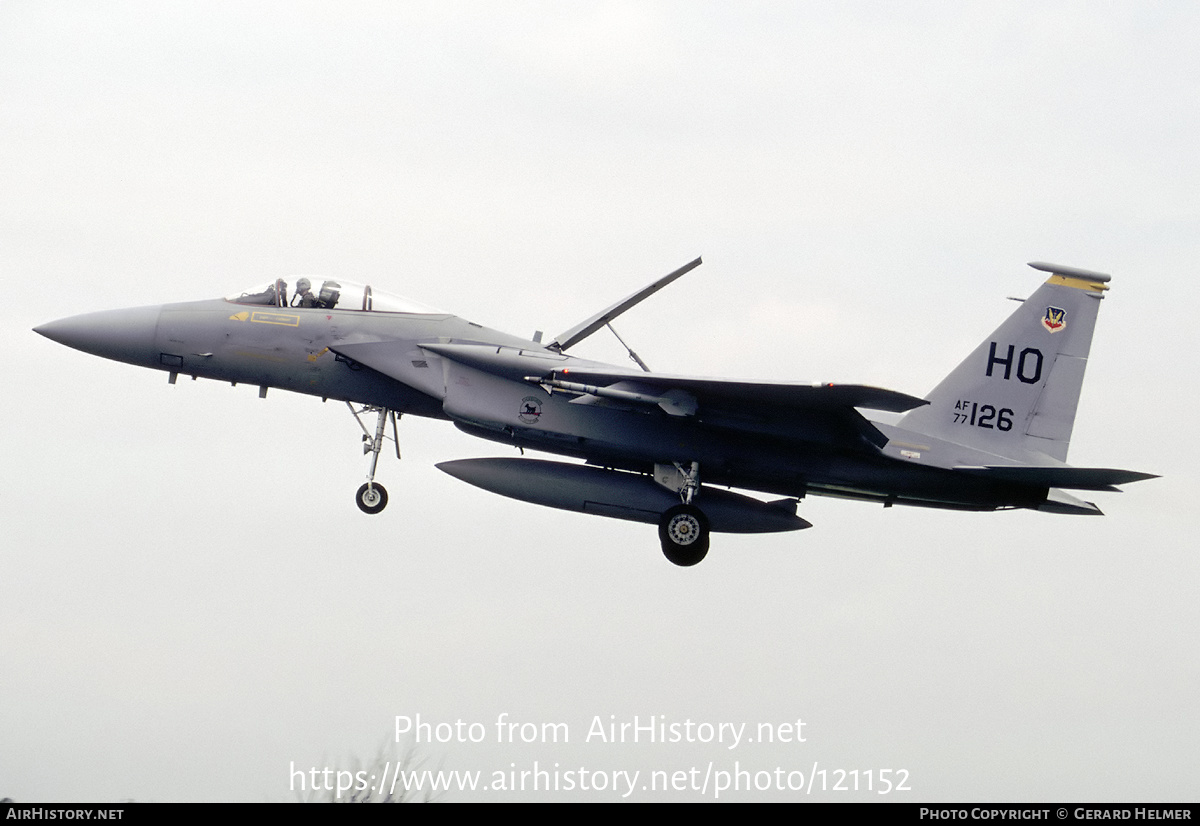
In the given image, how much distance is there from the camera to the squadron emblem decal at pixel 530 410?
Result: 1520 cm

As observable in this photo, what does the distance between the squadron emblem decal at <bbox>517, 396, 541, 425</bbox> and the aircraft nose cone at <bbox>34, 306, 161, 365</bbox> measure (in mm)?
4580

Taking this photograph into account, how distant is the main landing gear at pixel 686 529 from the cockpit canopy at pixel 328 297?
3.68m

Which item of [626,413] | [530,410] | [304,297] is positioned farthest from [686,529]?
[304,297]

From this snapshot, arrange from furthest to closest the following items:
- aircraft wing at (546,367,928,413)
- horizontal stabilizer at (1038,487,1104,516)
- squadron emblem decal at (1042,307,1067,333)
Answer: squadron emblem decal at (1042,307,1067,333) → horizontal stabilizer at (1038,487,1104,516) → aircraft wing at (546,367,928,413)

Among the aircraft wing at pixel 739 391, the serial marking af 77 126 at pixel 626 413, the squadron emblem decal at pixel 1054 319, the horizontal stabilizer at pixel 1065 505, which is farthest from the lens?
the squadron emblem decal at pixel 1054 319

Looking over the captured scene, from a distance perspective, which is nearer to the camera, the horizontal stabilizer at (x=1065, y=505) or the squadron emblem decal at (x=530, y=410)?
the squadron emblem decal at (x=530, y=410)

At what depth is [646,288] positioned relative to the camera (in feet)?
57.0

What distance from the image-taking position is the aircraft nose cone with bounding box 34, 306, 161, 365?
51.4 ft

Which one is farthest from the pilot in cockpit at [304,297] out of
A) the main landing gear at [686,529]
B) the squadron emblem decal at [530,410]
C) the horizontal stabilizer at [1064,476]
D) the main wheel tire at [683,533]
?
the horizontal stabilizer at [1064,476]

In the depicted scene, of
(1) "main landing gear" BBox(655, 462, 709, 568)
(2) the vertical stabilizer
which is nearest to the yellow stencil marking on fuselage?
(1) "main landing gear" BBox(655, 462, 709, 568)

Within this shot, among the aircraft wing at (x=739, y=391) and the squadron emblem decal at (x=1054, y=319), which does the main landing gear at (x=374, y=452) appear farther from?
the squadron emblem decal at (x=1054, y=319)

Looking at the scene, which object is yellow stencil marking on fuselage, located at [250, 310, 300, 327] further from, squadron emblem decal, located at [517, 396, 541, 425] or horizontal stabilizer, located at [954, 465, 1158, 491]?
horizontal stabilizer, located at [954, 465, 1158, 491]

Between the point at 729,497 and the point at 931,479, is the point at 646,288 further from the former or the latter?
the point at 931,479
